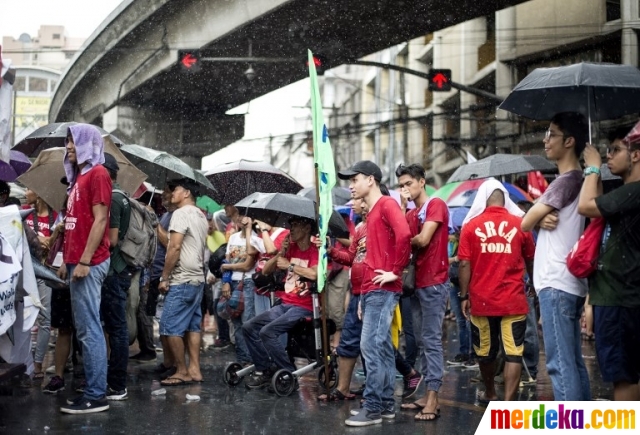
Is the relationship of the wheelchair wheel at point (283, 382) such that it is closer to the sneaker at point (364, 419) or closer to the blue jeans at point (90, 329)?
the sneaker at point (364, 419)

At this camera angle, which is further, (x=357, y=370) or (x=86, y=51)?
(x=86, y=51)

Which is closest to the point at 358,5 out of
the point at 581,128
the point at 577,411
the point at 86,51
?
the point at 86,51

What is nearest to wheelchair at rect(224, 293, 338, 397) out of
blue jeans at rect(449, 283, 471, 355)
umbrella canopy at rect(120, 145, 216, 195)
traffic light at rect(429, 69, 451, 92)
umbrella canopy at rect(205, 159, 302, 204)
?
umbrella canopy at rect(120, 145, 216, 195)

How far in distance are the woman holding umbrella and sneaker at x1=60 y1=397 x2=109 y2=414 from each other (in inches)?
61.6

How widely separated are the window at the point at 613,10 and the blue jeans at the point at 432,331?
16.5 m

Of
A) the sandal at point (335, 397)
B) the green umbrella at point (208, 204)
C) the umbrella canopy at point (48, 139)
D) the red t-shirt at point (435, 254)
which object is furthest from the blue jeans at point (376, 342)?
the green umbrella at point (208, 204)

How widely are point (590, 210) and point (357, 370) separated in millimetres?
5431

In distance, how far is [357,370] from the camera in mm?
10680

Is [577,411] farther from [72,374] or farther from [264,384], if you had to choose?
[72,374]

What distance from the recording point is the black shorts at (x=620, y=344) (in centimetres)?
554

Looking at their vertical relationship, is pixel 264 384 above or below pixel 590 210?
below

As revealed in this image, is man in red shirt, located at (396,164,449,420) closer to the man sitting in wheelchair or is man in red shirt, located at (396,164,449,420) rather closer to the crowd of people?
the crowd of people

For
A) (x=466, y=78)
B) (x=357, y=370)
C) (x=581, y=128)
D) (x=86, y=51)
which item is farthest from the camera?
(x=466, y=78)

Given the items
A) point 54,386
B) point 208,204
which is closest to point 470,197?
point 54,386
